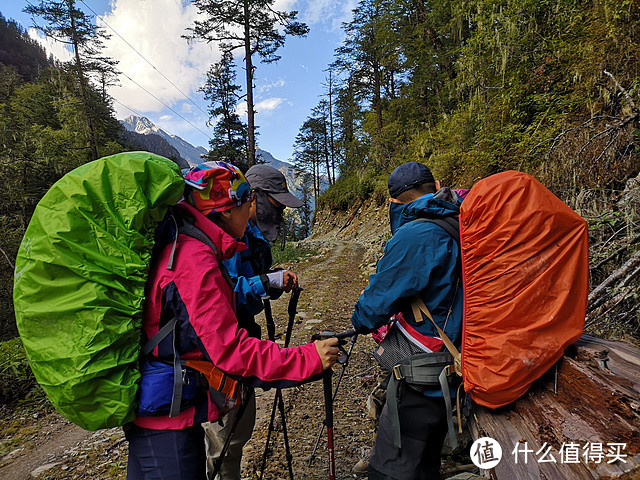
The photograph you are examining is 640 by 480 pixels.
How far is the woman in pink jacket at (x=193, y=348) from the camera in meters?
1.55

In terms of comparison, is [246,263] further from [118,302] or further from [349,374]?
[349,374]

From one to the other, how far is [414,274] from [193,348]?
1413 mm

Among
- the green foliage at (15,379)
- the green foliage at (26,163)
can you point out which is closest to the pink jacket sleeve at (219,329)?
the green foliage at (15,379)

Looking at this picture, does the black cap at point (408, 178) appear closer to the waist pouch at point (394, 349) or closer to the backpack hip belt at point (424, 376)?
the waist pouch at point (394, 349)

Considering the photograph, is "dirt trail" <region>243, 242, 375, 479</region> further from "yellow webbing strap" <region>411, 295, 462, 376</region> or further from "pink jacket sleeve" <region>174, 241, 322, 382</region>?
"pink jacket sleeve" <region>174, 241, 322, 382</region>

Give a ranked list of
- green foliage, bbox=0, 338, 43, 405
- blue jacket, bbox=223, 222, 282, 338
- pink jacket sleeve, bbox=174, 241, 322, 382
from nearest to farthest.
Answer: pink jacket sleeve, bbox=174, 241, 322, 382, blue jacket, bbox=223, 222, 282, 338, green foliage, bbox=0, 338, 43, 405

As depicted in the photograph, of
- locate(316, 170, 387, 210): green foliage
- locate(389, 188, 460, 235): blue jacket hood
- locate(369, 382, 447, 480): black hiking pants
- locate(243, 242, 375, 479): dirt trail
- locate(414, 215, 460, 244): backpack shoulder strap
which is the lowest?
locate(243, 242, 375, 479): dirt trail

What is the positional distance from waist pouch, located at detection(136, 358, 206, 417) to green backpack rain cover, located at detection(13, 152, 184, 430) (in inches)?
2.1

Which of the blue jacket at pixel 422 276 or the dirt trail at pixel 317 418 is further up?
the blue jacket at pixel 422 276

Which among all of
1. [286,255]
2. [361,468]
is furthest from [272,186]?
[286,255]

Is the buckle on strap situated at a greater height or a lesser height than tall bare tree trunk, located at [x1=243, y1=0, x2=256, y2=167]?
lesser

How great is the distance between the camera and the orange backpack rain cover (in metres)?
1.64

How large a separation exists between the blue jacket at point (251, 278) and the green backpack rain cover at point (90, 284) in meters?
1.15

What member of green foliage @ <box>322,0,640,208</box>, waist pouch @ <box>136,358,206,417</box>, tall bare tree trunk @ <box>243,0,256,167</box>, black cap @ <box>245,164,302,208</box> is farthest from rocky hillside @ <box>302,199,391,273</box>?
waist pouch @ <box>136,358,206,417</box>
